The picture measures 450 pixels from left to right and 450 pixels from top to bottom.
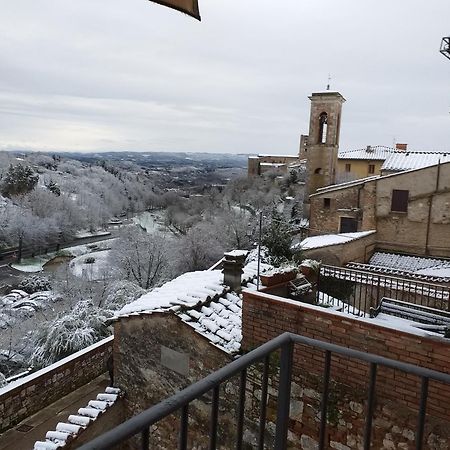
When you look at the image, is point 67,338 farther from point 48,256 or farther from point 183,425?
point 48,256

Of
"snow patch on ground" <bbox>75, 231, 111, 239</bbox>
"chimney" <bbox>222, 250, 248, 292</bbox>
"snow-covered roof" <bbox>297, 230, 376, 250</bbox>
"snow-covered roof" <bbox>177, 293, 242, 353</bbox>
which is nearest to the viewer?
"snow-covered roof" <bbox>177, 293, 242, 353</bbox>

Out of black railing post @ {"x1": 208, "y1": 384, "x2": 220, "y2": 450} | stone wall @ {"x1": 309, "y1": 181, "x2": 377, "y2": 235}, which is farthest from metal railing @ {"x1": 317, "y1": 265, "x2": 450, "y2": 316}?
stone wall @ {"x1": 309, "y1": 181, "x2": 377, "y2": 235}

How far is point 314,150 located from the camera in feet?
89.8

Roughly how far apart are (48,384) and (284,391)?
8377mm

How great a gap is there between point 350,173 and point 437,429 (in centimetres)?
3335

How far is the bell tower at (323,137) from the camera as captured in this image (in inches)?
1015

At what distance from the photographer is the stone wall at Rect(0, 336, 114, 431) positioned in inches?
327

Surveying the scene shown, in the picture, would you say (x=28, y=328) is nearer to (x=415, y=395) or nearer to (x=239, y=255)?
(x=239, y=255)

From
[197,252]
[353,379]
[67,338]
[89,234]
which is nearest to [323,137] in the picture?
[197,252]

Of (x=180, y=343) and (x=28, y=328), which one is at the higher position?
(x=180, y=343)

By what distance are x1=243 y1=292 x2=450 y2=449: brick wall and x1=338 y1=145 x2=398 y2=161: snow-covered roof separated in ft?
107

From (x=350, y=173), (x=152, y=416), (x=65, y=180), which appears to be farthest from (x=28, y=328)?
(x=65, y=180)

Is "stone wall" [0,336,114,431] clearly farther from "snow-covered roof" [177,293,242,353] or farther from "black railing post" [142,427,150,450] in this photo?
"black railing post" [142,427,150,450]

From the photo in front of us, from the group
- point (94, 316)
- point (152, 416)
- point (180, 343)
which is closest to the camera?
point (152, 416)
